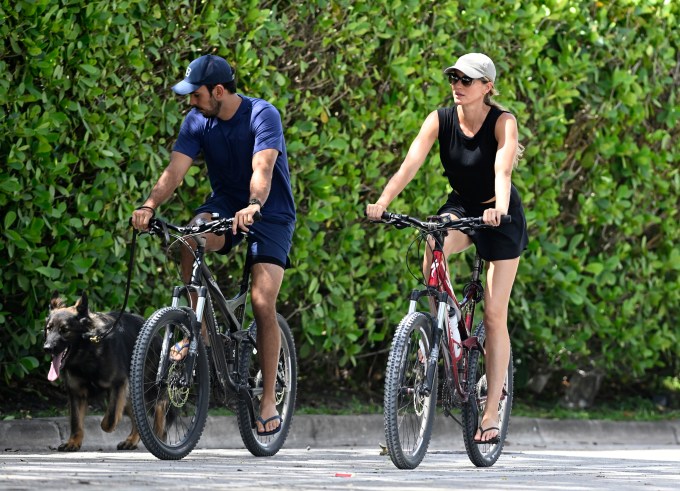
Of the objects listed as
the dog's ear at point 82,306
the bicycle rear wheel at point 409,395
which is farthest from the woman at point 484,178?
the dog's ear at point 82,306

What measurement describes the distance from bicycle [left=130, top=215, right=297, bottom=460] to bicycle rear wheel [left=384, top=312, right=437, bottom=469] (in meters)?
0.96

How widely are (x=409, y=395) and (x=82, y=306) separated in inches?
81.3

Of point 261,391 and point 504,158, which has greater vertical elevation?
point 504,158

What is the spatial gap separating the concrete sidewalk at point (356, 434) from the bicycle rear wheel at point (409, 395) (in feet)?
7.21

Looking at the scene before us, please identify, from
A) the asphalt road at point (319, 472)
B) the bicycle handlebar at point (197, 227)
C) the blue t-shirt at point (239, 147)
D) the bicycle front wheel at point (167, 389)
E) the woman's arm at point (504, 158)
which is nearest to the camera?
the asphalt road at point (319, 472)

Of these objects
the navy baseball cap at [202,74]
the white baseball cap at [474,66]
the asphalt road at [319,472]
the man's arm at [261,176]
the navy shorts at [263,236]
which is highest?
the white baseball cap at [474,66]

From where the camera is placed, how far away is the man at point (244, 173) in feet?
24.4

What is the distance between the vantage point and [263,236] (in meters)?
7.68

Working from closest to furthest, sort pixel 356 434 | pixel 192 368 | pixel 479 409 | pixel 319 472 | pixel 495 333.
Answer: pixel 319 472 < pixel 192 368 < pixel 495 333 < pixel 479 409 < pixel 356 434

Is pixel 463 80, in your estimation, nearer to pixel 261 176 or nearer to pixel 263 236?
pixel 261 176

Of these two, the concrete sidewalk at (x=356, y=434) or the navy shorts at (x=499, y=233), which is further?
the concrete sidewalk at (x=356, y=434)

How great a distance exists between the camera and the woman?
752cm

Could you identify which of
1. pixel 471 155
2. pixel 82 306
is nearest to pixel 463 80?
pixel 471 155

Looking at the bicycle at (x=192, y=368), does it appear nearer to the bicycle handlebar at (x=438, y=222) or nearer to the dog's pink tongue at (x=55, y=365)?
the bicycle handlebar at (x=438, y=222)
